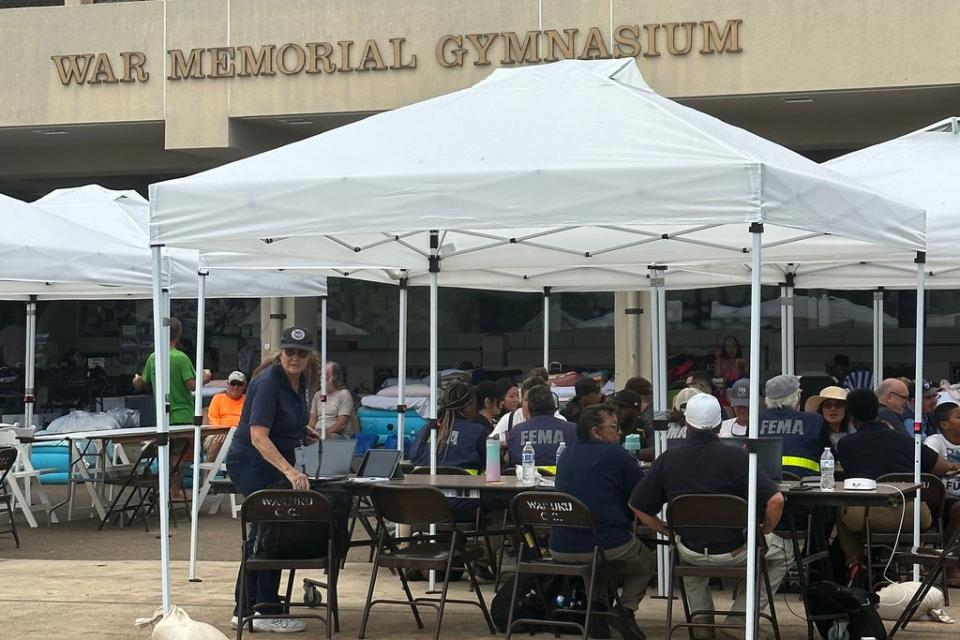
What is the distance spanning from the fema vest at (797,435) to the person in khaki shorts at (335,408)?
20.0ft

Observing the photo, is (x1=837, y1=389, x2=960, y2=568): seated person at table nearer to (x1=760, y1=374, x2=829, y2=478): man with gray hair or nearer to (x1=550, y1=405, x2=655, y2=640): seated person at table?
(x1=760, y1=374, x2=829, y2=478): man with gray hair

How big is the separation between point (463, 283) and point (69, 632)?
4.98m

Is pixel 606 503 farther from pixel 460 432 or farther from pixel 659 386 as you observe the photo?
pixel 460 432

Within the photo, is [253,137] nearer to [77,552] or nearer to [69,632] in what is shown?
[77,552]

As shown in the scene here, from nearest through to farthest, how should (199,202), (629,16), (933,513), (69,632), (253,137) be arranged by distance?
(199,202)
(69,632)
(933,513)
(629,16)
(253,137)

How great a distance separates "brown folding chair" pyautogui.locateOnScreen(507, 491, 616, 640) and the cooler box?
1015 cm

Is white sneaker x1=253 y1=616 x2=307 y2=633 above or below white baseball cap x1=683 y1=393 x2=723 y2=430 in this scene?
below

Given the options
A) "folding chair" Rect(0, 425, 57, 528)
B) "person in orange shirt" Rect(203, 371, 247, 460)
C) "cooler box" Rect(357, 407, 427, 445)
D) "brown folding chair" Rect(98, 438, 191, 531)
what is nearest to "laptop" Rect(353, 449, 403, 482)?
"brown folding chair" Rect(98, 438, 191, 531)

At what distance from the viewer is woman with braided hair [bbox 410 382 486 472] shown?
33.9 ft

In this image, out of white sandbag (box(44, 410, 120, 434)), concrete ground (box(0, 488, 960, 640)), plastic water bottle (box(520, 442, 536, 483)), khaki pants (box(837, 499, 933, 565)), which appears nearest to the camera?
concrete ground (box(0, 488, 960, 640))

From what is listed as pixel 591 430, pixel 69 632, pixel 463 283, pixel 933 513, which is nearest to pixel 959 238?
pixel 933 513

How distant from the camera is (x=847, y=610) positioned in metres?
7.80

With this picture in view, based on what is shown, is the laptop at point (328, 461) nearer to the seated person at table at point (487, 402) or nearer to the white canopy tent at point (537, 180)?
the white canopy tent at point (537, 180)

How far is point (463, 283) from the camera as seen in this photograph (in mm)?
12422
